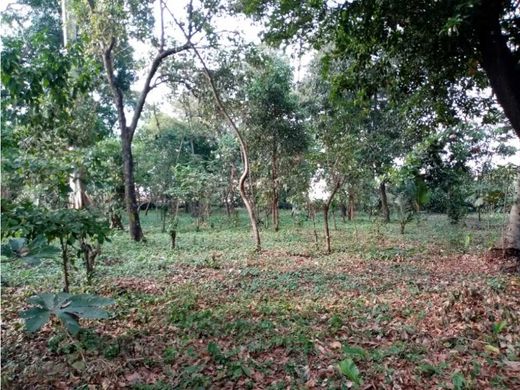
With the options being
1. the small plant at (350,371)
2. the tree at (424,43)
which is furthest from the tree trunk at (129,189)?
the small plant at (350,371)

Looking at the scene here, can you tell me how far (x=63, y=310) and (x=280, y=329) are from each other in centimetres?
309

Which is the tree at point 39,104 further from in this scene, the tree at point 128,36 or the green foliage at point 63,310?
the tree at point 128,36

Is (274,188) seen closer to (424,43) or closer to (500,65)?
(424,43)

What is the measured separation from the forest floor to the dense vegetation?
25 mm

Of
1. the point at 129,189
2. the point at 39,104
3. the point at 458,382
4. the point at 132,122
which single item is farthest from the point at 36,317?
the point at 132,122

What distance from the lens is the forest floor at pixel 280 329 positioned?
3.15m

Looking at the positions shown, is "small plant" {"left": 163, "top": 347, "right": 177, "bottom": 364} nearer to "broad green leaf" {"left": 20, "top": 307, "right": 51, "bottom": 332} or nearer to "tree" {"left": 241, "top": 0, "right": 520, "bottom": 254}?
"broad green leaf" {"left": 20, "top": 307, "right": 51, "bottom": 332}

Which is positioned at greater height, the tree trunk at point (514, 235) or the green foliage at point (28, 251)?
the green foliage at point (28, 251)

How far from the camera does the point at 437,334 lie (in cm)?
387

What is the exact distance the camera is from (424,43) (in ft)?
15.8

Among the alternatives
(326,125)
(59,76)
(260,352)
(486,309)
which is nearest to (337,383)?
(260,352)

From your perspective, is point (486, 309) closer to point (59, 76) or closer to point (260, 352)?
point (260, 352)

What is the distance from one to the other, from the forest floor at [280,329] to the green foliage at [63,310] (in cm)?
39

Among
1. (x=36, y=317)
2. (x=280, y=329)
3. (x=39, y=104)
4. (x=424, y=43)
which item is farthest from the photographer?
(x=424, y=43)
